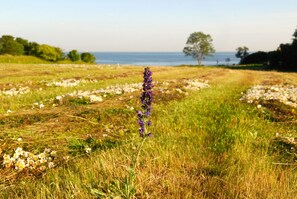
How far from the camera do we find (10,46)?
87.7 m

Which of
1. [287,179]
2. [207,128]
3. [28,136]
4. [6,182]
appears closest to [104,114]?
[28,136]

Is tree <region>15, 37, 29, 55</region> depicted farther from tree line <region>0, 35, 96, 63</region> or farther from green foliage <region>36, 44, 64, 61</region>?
green foliage <region>36, 44, 64, 61</region>

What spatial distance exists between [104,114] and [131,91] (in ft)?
21.7

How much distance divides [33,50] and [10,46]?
28.5 ft

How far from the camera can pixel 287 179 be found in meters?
3.89

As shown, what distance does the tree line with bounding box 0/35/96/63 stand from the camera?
8862 centimetres

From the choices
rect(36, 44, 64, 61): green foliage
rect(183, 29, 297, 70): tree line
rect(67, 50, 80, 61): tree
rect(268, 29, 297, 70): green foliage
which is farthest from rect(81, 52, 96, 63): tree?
rect(268, 29, 297, 70): green foliage

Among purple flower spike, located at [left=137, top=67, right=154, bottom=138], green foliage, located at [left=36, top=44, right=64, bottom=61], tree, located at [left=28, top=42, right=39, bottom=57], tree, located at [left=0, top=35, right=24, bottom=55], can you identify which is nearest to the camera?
purple flower spike, located at [left=137, top=67, right=154, bottom=138]

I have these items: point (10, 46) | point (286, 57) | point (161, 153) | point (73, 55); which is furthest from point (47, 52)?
point (161, 153)

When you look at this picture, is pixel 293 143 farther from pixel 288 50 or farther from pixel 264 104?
pixel 288 50

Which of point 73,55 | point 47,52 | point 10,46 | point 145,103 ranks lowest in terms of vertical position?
point 145,103

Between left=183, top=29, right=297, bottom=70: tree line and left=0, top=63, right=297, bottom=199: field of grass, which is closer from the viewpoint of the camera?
left=0, top=63, right=297, bottom=199: field of grass

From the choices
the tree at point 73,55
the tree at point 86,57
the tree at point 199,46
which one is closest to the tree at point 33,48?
the tree at point 73,55

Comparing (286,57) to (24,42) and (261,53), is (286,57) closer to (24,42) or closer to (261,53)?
(261,53)
